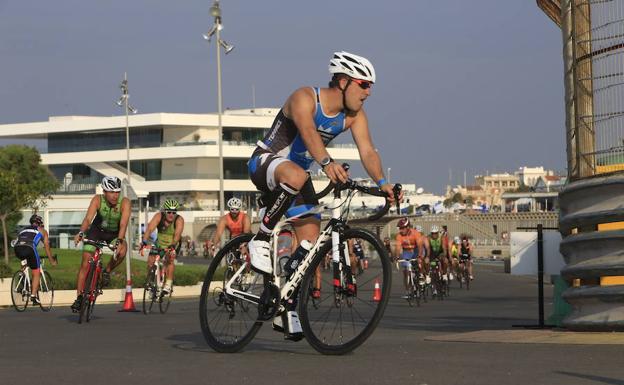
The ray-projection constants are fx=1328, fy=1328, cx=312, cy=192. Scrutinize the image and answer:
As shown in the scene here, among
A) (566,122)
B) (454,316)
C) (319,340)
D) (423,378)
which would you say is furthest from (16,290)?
(423,378)

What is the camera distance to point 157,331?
13.4m

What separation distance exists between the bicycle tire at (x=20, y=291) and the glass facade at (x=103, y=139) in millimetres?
114326

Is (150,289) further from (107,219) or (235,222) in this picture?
(107,219)

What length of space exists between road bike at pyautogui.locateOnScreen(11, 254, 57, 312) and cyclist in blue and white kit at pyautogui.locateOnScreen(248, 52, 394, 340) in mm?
13581

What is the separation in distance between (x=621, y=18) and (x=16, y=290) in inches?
565

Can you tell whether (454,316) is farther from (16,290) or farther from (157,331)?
(16,290)

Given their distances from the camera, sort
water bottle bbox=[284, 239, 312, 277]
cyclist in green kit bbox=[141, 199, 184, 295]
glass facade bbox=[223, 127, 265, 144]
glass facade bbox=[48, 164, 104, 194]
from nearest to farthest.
→ water bottle bbox=[284, 239, 312, 277]
cyclist in green kit bbox=[141, 199, 184, 295]
glass facade bbox=[48, 164, 104, 194]
glass facade bbox=[223, 127, 265, 144]

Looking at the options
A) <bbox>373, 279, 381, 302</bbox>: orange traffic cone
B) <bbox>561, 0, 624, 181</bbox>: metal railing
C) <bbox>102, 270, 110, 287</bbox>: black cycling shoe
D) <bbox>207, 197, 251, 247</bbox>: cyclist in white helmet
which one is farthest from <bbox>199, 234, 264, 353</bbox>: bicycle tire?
<bbox>207, 197, 251, 247</bbox>: cyclist in white helmet

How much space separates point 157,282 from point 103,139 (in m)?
121

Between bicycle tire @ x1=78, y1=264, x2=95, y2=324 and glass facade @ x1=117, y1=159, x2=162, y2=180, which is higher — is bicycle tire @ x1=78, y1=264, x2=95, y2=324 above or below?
below

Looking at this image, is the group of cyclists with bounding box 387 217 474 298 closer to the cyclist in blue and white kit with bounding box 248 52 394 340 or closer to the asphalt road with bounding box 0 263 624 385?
the asphalt road with bounding box 0 263 624 385

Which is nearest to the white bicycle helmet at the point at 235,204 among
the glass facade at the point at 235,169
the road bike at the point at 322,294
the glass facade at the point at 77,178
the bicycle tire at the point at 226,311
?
the bicycle tire at the point at 226,311

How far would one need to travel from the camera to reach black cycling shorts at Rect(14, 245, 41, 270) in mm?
22972

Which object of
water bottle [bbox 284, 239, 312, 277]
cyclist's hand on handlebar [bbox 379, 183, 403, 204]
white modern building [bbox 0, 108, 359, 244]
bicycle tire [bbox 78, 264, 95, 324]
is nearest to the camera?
cyclist's hand on handlebar [bbox 379, 183, 403, 204]
